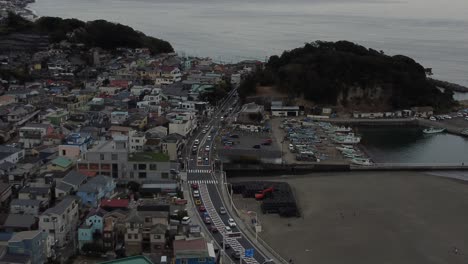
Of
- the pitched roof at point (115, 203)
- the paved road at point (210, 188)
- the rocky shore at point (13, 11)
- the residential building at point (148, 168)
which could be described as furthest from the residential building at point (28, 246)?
the rocky shore at point (13, 11)

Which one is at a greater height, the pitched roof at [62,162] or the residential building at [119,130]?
the residential building at [119,130]

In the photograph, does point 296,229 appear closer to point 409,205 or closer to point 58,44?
point 409,205

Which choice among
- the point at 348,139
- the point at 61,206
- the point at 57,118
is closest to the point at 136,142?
the point at 57,118

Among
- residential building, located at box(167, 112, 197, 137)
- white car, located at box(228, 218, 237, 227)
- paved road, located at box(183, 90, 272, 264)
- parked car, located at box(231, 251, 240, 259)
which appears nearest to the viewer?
parked car, located at box(231, 251, 240, 259)

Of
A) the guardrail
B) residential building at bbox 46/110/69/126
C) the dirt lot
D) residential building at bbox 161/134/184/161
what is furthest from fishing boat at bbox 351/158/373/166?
residential building at bbox 46/110/69/126

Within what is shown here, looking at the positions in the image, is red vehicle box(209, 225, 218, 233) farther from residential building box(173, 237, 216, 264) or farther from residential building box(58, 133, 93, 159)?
residential building box(58, 133, 93, 159)

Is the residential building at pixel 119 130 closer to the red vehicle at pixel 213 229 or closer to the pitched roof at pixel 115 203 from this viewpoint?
the pitched roof at pixel 115 203

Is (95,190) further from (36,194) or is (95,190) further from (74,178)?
(36,194)
